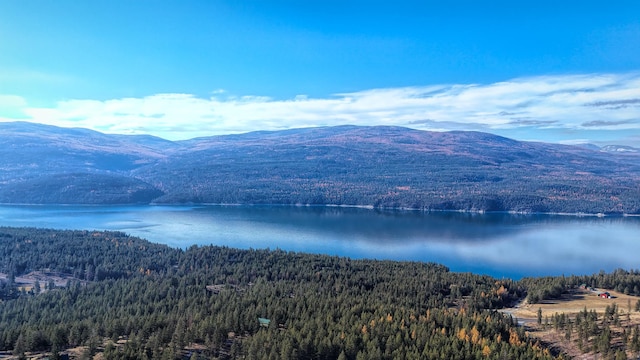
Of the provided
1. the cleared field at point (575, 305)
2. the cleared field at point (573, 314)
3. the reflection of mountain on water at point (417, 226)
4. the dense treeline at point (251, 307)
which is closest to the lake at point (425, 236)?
the reflection of mountain on water at point (417, 226)

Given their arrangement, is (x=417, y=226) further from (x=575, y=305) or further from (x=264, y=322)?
(x=264, y=322)

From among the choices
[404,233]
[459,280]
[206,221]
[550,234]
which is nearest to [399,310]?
[459,280]

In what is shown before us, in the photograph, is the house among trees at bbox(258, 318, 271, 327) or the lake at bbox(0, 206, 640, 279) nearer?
the house among trees at bbox(258, 318, 271, 327)

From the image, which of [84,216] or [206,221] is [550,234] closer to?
[206,221]

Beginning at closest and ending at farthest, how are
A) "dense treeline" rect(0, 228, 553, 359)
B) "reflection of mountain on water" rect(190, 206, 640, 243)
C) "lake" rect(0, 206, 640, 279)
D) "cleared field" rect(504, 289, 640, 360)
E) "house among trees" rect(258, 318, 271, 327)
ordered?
"dense treeline" rect(0, 228, 553, 359)
"cleared field" rect(504, 289, 640, 360)
"house among trees" rect(258, 318, 271, 327)
"lake" rect(0, 206, 640, 279)
"reflection of mountain on water" rect(190, 206, 640, 243)

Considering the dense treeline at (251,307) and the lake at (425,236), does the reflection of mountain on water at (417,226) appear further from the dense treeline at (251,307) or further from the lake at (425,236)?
the dense treeline at (251,307)

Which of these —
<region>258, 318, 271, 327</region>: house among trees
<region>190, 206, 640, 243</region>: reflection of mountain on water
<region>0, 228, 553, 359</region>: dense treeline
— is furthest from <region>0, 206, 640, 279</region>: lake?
<region>258, 318, 271, 327</region>: house among trees

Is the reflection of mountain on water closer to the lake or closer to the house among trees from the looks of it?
the lake
